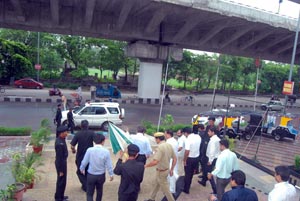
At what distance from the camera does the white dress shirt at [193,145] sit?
7843 millimetres

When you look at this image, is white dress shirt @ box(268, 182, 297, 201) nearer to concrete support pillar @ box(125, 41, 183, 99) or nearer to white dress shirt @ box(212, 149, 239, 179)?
white dress shirt @ box(212, 149, 239, 179)

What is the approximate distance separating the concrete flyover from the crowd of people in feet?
46.0

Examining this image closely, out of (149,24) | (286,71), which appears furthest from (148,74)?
(286,71)

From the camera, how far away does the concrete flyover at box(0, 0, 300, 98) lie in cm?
2114

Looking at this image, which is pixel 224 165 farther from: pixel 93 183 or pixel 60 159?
pixel 60 159

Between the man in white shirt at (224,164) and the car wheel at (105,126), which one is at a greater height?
the man in white shirt at (224,164)

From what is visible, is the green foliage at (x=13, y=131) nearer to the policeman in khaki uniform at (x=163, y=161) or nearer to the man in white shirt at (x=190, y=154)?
the man in white shirt at (x=190, y=154)

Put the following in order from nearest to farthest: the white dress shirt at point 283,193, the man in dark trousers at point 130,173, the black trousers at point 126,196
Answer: the white dress shirt at point 283,193, the man in dark trousers at point 130,173, the black trousers at point 126,196

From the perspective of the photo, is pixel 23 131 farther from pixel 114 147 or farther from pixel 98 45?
pixel 98 45

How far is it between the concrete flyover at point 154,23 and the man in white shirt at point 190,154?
1386cm

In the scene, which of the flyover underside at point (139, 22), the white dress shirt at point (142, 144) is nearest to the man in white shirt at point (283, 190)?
the white dress shirt at point (142, 144)

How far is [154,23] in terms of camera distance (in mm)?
23984

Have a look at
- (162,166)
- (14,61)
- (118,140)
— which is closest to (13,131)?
(118,140)

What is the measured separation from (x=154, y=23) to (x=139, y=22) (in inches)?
70.5
